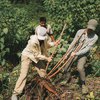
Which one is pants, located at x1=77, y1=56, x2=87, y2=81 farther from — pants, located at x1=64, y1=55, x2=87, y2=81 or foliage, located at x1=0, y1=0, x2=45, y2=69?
foliage, located at x1=0, y1=0, x2=45, y2=69

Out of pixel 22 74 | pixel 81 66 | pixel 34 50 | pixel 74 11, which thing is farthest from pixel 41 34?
pixel 74 11

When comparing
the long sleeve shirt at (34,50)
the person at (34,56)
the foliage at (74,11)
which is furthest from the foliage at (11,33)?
the long sleeve shirt at (34,50)

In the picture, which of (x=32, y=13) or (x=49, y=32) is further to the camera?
(x=32, y=13)

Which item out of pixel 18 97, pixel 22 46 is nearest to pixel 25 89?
pixel 18 97

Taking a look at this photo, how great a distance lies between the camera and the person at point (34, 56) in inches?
299

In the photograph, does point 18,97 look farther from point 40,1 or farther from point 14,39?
point 40,1

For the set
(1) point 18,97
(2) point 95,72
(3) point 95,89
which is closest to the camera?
(1) point 18,97

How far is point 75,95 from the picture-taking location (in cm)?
842

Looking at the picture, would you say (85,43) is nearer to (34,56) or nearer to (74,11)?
(34,56)

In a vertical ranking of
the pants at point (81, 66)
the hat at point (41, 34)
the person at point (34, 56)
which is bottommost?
the pants at point (81, 66)

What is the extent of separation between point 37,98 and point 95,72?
1903 millimetres

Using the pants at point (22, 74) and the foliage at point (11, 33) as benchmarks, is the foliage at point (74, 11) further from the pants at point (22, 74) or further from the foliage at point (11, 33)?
the pants at point (22, 74)

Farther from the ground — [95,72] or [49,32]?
[49,32]

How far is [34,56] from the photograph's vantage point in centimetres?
776
